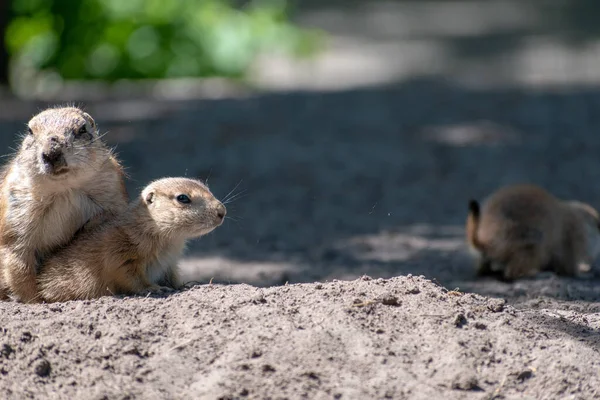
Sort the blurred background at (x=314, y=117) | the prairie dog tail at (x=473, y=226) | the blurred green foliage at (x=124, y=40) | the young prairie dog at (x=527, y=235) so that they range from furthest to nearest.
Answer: the blurred green foliage at (x=124, y=40) < the blurred background at (x=314, y=117) < the prairie dog tail at (x=473, y=226) < the young prairie dog at (x=527, y=235)

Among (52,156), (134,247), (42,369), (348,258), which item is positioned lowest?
(348,258)

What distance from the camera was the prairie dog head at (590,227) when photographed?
7.18 m

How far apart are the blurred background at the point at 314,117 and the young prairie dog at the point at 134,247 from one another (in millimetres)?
1821

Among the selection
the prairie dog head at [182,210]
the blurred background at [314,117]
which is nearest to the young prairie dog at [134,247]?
the prairie dog head at [182,210]

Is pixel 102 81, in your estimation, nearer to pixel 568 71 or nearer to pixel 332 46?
pixel 332 46

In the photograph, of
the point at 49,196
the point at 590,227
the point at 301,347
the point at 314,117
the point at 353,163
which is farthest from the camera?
the point at 314,117

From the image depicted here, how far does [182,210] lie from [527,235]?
120 inches

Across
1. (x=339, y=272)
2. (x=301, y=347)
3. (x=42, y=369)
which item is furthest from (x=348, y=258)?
(x=42, y=369)

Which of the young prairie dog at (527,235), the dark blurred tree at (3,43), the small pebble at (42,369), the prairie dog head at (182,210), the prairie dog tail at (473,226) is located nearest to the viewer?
the small pebble at (42,369)

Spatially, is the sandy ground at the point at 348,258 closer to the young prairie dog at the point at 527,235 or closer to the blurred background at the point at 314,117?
the blurred background at the point at 314,117

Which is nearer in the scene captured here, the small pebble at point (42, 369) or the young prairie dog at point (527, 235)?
the small pebble at point (42, 369)

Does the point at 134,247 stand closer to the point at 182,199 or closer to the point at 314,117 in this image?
the point at 182,199

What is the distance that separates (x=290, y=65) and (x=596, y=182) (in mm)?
8819

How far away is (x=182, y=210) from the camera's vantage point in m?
4.96
